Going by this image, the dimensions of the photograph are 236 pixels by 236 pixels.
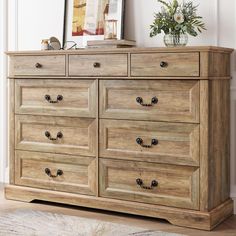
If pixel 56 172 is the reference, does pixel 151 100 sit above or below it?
above

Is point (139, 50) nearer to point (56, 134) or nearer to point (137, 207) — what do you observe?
point (56, 134)

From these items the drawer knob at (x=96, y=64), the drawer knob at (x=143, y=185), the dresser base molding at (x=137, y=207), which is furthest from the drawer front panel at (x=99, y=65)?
the dresser base molding at (x=137, y=207)

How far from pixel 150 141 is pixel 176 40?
27.4 inches

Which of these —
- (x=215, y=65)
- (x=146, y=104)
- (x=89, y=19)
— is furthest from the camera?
(x=89, y=19)

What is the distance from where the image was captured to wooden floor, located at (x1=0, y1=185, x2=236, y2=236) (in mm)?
3207

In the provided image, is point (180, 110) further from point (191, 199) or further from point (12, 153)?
point (12, 153)

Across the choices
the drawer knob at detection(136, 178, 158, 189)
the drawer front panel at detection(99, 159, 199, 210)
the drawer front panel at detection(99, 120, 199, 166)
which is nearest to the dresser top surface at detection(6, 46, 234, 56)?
the drawer front panel at detection(99, 120, 199, 166)

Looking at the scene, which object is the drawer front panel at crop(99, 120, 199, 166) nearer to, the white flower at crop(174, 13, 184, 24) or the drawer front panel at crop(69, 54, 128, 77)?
the drawer front panel at crop(69, 54, 128, 77)

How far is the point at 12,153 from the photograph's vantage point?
3.93 m

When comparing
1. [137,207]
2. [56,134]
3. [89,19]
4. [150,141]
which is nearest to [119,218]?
[137,207]

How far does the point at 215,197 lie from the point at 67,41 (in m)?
1.68

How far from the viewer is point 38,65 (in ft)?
12.3

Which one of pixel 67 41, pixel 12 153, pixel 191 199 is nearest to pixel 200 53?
pixel 191 199

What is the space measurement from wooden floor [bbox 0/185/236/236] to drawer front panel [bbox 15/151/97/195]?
130 millimetres
